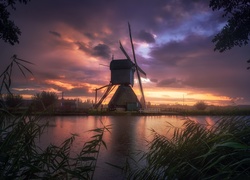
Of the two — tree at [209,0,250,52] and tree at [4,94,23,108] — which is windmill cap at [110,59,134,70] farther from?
tree at [4,94,23,108]

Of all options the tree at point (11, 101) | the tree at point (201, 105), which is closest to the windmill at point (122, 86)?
the tree at point (201, 105)

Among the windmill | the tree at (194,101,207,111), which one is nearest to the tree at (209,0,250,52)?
the windmill

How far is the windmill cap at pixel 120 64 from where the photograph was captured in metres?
47.3

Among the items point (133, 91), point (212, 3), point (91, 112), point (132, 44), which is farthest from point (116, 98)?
point (212, 3)

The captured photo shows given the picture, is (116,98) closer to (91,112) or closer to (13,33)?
(91,112)

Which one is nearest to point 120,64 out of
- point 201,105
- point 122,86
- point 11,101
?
point 122,86

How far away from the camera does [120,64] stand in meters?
47.9

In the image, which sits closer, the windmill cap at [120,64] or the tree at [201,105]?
the windmill cap at [120,64]

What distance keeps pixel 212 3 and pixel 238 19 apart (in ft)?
7.93

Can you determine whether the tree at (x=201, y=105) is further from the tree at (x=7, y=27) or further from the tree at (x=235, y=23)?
the tree at (x=7, y=27)

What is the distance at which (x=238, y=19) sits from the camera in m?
16.6

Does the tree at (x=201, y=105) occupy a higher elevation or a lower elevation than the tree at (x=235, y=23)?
lower

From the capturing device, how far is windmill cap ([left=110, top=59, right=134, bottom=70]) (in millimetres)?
47344

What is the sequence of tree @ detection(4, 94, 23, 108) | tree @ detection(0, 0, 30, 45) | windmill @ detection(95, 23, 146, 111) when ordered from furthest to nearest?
windmill @ detection(95, 23, 146, 111)
tree @ detection(0, 0, 30, 45)
tree @ detection(4, 94, 23, 108)
